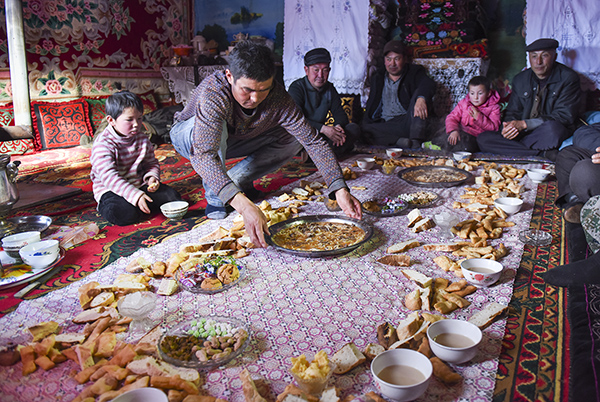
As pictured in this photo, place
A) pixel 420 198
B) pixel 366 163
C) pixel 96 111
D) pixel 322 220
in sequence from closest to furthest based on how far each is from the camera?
1. pixel 322 220
2. pixel 420 198
3. pixel 366 163
4. pixel 96 111

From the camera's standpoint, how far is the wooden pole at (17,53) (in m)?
3.21

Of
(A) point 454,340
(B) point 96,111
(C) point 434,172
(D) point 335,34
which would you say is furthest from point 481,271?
(B) point 96,111

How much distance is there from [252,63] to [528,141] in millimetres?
3322

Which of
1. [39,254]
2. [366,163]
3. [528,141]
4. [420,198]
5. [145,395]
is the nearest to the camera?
[145,395]

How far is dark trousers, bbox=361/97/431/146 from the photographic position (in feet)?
16.3

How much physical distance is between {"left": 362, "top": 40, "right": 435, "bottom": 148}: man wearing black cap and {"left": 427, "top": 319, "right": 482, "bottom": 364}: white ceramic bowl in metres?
3.70

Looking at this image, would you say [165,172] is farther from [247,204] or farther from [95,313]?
[95,313]

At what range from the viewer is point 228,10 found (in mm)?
7059

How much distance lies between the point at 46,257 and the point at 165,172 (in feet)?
7.68

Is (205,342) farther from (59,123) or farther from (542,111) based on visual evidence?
(59,123)

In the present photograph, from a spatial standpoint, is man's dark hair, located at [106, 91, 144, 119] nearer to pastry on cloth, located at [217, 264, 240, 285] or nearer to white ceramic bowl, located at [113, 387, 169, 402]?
pastry on cloth, located at [217, 264, 240, 285]

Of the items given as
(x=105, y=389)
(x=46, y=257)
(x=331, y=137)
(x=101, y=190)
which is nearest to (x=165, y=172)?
(x=101, y=190)

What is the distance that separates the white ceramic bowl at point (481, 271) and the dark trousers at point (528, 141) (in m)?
2.86

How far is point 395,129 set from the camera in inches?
203
